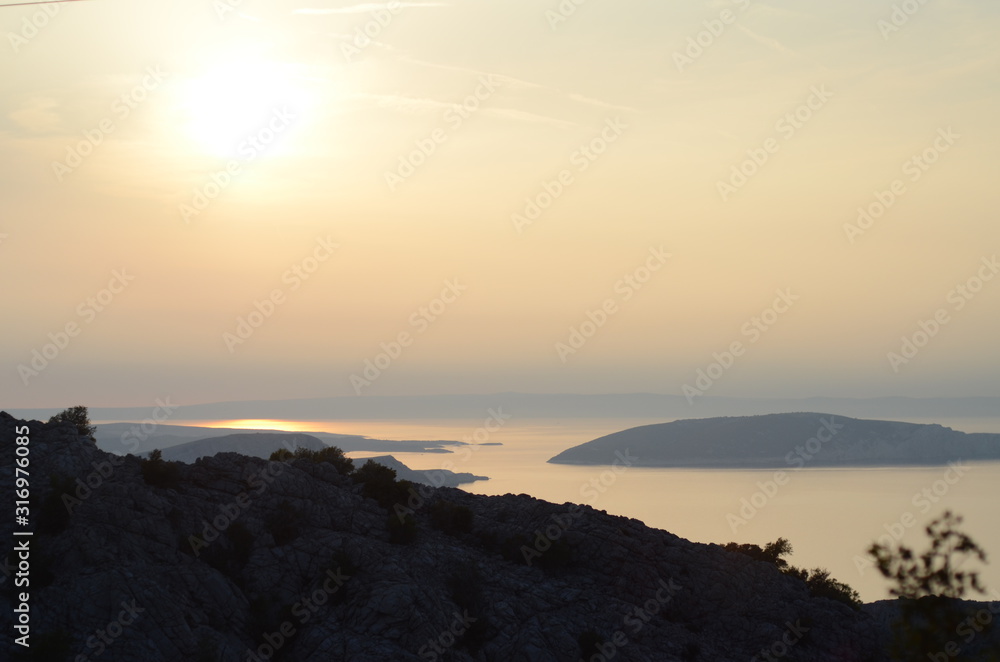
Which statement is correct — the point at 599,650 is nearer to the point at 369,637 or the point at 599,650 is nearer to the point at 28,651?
the point at 369,637

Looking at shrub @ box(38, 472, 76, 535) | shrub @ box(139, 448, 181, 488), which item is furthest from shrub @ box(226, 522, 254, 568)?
shrub @ box(38, 472, 76, 535)

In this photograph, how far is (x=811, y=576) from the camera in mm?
48875

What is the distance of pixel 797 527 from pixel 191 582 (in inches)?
5097

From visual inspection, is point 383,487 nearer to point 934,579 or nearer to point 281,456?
point 281,456

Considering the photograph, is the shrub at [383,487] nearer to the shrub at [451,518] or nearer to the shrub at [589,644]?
the shrub at [451,518]

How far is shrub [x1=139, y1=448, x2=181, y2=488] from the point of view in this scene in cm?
3997

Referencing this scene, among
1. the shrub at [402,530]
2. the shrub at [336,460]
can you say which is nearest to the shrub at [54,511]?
the shrub at [402,530]

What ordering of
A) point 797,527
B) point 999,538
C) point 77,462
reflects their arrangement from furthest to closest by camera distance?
point 797,527, point 999,538, point 77,462

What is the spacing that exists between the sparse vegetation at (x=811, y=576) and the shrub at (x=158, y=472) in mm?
30461

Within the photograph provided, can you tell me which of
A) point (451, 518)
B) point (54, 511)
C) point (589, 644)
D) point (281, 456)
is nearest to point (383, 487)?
point (451, 518)

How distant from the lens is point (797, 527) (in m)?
Result: 145

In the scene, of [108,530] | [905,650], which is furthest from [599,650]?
[108,530]

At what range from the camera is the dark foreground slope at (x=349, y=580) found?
32.2 meters

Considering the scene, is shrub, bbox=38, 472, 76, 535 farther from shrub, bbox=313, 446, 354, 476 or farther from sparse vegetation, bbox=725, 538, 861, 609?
sparse vegetation, bbox=725, 538, 861, 609
